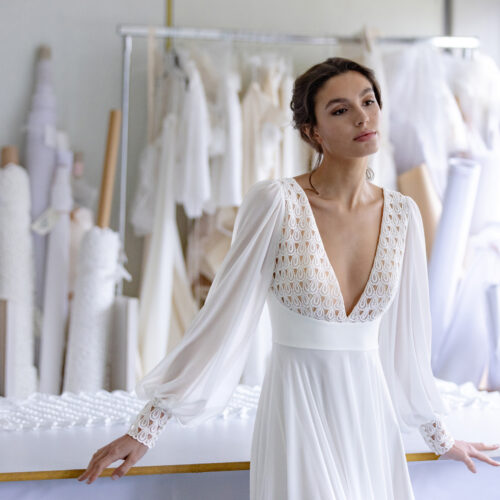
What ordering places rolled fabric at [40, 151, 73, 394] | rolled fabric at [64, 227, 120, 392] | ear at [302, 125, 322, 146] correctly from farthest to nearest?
rolled fabric at [40, 151, 73, 394], rolled fabric at [64, 227, 120, 392], ear at [302, 125, 322, 146]

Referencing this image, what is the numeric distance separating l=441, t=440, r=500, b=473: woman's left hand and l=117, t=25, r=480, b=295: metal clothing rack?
217 centimetres

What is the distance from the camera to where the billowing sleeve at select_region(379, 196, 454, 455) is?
1.42 metres

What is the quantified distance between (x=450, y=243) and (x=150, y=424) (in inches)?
82.0

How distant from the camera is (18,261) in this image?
10.2 feet

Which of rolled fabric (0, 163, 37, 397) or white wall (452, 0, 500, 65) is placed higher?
white wall (452, 0, 500, 65)

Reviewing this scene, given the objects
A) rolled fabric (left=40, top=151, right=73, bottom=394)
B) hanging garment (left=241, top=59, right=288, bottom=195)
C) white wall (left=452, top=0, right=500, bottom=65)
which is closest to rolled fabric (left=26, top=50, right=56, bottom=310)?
rolled fabric (left=40, top=151, right=73, bottom=394)

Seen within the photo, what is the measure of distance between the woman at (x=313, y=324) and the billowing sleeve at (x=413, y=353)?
7cm

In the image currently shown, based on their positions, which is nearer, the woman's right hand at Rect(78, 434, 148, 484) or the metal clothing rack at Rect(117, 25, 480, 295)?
the woman's right hand at Rect(78, 434, 148, 484)

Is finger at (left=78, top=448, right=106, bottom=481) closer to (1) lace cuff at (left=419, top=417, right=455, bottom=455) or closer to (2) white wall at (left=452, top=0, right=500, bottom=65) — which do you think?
(1) lace cuff at (left=419, top=417, right=455, bottom=455)

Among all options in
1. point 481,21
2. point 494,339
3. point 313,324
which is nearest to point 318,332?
point 313,324

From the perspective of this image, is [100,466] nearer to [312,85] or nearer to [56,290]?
[312,85]

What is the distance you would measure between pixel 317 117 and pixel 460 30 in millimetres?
2941

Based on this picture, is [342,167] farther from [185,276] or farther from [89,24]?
[89,24]

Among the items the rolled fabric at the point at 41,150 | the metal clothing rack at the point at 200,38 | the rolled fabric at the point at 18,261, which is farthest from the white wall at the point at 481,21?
the rolled fabric at the point at 18,261
